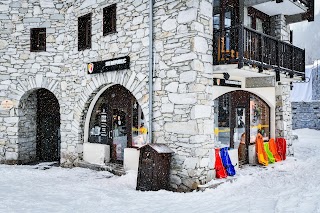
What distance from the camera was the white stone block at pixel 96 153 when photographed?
980 centimetres

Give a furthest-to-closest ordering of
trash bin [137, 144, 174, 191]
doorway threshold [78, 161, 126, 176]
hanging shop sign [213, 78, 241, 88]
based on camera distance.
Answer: doorway threshold [78, 161, 126, 176] < hanging shop sign [213, 78, 241, 88] < trash bin [137, 144, 174, 191]

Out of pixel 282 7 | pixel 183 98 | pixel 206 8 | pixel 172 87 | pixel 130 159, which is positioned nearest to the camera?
pixel 183 98

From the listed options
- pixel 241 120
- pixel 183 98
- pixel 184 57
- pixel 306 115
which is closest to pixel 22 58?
pixel 184 57

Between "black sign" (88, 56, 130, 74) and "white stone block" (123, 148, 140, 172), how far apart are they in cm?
Answer: 246

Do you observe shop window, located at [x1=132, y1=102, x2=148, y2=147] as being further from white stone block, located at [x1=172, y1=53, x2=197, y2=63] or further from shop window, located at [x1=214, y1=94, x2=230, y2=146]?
white stone block, located at [x1=172, y1=53, x2=197, y2=63]

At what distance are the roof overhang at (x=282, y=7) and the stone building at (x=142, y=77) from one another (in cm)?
6

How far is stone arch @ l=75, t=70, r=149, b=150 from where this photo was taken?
27.0 feet

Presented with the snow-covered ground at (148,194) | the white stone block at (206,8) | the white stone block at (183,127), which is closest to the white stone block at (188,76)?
the white stone block at (183,127)

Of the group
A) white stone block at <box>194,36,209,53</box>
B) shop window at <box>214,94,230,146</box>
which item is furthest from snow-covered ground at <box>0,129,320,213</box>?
white stone block at <box>194,36,209,53</box>

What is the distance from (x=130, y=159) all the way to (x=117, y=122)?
Answer: 1.52 m

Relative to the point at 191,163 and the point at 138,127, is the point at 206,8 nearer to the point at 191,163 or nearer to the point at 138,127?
the point at 191,163

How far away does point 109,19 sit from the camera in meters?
9.55

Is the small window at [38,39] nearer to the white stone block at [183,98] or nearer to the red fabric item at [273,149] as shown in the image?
the white stone block at [183,98]

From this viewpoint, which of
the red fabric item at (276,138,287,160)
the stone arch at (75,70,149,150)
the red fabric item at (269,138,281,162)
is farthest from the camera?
the red fabric item at (276,138,287,160)
